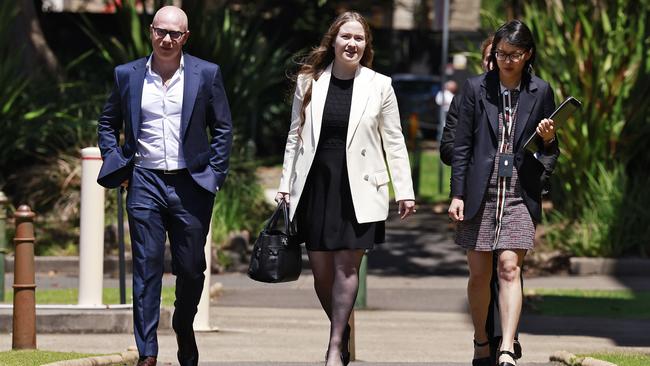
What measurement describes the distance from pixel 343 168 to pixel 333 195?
15 centimetres

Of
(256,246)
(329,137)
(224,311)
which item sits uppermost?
(329,137)

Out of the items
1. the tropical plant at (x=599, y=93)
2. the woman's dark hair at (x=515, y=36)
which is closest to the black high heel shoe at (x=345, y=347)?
the woman's dark hair at (x=515, y=36)

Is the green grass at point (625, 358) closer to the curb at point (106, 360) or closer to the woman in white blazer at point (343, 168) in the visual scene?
the woman in white blazer at point (343, 168)

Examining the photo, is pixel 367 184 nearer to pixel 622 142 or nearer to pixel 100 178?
pixel 100 178

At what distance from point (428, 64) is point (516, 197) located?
33.9 m

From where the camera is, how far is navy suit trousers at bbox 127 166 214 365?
7379 mm

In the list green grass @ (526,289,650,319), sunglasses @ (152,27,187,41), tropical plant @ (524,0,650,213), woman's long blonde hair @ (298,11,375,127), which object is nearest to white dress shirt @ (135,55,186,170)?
sunglasses @ (152,27,187,41)

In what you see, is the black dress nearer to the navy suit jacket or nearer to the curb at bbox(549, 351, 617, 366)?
the navy suit jacket

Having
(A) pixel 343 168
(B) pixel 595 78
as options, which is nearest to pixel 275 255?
(A) pixel 343 168

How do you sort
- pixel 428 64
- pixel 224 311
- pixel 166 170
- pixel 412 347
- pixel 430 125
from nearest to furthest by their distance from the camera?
pixel 166 170 → pixel 412 347 → pixel 224 311 → pixel 430 125 → pixel 428 64

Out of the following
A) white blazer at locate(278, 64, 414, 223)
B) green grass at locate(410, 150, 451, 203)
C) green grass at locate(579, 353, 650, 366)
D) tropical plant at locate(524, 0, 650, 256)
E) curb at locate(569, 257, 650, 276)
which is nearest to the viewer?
white blazer at locate(278, 64, 414, 223)

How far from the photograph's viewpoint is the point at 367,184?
7641 mm

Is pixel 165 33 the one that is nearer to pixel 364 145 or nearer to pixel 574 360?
pixel 364 145

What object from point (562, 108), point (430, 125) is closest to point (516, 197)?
Answer: point (562, 108)
